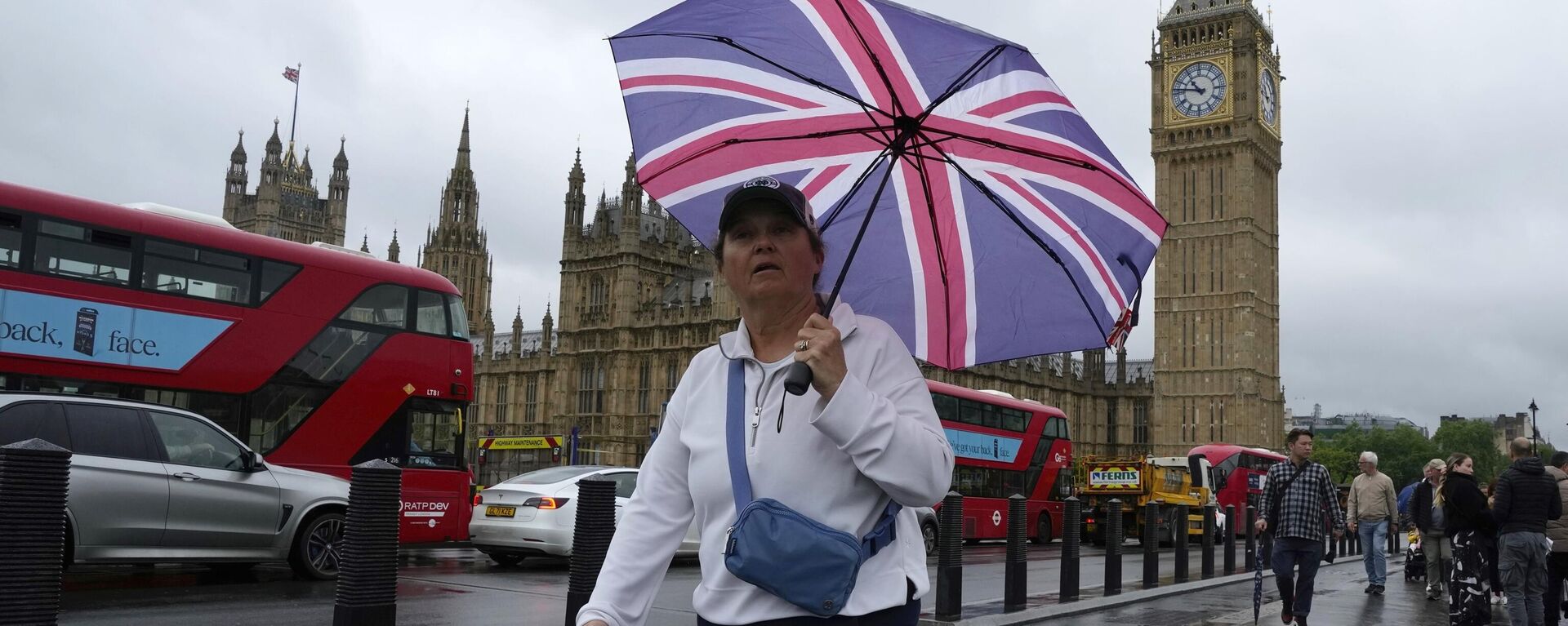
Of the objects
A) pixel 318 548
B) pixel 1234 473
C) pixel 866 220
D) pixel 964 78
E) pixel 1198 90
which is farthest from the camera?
pixel 1198 90

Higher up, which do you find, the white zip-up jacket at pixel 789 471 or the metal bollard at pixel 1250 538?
the white zip-up jacket at pixel 789 471

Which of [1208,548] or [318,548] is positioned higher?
[318,548]

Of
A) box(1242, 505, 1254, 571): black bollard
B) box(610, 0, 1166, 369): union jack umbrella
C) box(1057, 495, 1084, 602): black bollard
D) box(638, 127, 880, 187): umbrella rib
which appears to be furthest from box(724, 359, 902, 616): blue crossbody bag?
box(1242, 505, 1254, 571): black bollard

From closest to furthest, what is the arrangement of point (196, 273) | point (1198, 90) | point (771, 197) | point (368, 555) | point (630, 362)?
point (771, 197) < point (368, 555) < point (196, 273) < point (630, 362) < point (1198, 90)

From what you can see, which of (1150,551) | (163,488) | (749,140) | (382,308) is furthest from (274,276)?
(749,140)

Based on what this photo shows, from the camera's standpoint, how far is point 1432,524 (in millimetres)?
12609

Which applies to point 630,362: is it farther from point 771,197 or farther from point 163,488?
point 771,197

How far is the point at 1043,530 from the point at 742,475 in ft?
88.2

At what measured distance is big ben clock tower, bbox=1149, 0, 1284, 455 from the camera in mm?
63156

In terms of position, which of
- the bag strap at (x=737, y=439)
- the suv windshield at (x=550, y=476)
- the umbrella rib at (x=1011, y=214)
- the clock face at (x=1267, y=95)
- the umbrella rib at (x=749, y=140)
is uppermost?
the clock face at (x=1267, y=95)

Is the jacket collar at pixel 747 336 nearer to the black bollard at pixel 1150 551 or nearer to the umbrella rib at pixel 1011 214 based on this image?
the umbrella rib at pixel 1011 214

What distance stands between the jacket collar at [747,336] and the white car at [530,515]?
9668 millimetres

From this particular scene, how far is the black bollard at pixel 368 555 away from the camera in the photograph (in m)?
4.75

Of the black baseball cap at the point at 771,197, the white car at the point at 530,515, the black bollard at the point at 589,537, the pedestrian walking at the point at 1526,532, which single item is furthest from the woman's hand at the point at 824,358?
the white car at the point at 530,515
